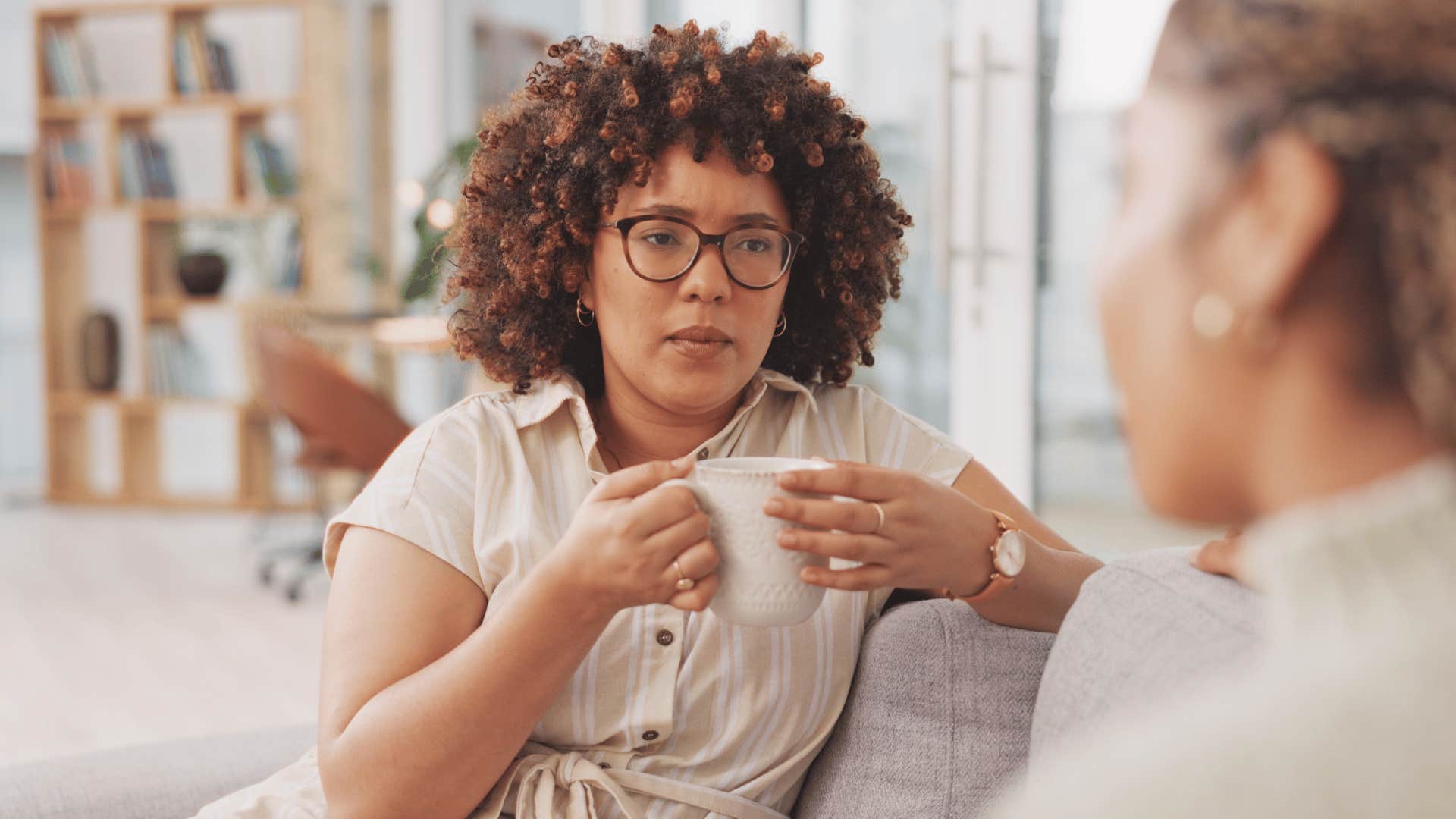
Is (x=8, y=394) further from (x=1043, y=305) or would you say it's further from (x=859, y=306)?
(x=859, y=306)

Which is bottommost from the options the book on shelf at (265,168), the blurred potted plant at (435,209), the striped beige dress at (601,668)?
the striped beige dress at (601,668)

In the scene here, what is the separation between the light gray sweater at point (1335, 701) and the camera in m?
0.51

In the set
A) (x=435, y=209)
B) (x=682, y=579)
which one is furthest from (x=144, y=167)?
(x=682, y=579)

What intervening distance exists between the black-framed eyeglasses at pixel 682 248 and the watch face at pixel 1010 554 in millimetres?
347

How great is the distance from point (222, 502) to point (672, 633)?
5.94m

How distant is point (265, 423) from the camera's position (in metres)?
6.61

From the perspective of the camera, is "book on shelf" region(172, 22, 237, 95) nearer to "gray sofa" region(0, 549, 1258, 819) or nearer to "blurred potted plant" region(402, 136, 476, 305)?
"blurred potted plant" region(402, 136, 476, 305)

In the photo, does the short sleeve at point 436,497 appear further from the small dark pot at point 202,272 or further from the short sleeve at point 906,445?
the small dark pot at point 202,272

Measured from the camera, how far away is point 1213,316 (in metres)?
0.56

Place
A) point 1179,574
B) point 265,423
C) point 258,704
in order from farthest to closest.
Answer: point 265,423 → point 258,704 → point 1179,574

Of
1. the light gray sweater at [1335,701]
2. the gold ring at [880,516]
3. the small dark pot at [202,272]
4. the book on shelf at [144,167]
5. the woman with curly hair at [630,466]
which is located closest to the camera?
the light gray sweater at [1335,701]

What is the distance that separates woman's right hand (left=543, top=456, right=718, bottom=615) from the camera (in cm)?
90

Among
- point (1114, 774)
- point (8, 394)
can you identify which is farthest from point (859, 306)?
point (8, 394)

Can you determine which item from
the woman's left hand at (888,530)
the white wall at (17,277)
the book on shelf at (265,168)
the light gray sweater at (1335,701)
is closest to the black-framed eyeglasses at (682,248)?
the woman's left hand at (888,530)
